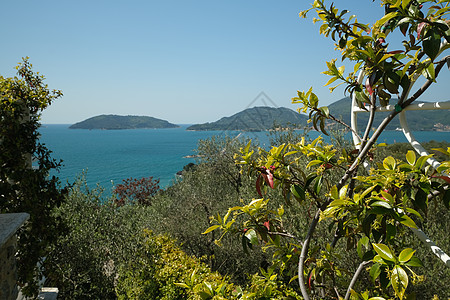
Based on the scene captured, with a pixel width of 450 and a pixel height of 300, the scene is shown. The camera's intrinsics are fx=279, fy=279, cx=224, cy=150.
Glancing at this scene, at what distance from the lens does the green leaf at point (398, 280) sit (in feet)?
3.85

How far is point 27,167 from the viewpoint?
15.7ft

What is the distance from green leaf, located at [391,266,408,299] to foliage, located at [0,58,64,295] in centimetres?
523

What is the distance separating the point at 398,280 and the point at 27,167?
216 inches

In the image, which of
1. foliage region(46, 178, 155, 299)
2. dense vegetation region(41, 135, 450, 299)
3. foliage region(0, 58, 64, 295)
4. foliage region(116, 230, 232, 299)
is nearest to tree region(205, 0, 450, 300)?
dense vegetation region(41, 135, 450, 299)

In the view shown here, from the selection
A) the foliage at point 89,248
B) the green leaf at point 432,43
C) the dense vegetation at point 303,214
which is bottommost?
the foliage at point 89,248

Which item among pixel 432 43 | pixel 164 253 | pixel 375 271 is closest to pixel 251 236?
pixel 375 271

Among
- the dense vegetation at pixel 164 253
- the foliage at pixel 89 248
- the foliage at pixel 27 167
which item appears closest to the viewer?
the foliage at pixel 27 167

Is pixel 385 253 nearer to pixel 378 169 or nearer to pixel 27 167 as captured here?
pixel 378 169

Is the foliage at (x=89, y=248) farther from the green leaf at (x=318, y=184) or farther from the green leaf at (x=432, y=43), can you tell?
the green leaf at (x=432, y=43)

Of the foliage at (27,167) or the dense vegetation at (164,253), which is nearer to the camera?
the foliage at (27,167)

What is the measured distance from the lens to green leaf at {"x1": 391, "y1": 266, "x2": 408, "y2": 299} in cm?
117

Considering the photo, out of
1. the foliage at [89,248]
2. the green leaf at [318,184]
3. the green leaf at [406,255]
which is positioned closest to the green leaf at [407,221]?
the green leaf at [406,255]

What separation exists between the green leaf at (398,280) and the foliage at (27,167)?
523 centimetres

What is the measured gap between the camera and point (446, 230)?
7.48 m
